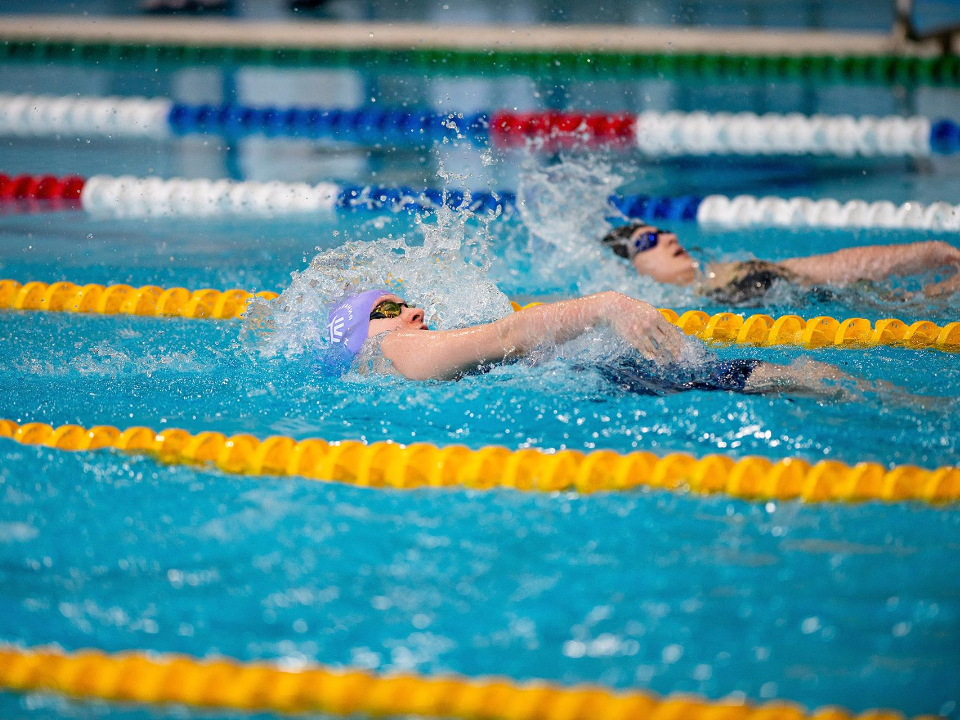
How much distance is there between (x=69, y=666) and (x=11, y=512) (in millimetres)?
596

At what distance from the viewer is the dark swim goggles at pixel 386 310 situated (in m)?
2.87

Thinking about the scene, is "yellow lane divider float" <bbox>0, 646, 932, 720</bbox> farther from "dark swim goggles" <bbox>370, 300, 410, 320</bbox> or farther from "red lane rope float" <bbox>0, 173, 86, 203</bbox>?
"red lane rope float" <bbox>0, 173, 86, 203</bbox>

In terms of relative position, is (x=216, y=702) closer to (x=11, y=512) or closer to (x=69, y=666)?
(x=69, y=666)

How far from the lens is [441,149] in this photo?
19.6 ft

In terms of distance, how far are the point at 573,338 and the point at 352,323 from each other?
62cm

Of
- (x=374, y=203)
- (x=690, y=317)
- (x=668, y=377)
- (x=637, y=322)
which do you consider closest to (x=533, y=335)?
(x=637, y=322)

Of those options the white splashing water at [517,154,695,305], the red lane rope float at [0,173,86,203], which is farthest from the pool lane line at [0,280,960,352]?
the red lane rope float at [0,173,86,203]

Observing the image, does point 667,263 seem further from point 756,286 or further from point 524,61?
point 524,61

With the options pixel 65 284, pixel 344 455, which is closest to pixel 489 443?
pixel 344 455

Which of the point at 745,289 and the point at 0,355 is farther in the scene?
the point at 745,289

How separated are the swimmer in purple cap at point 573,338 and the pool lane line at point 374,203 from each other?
1813mm

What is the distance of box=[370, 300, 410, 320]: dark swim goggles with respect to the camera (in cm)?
287

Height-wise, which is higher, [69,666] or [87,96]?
[87,96]

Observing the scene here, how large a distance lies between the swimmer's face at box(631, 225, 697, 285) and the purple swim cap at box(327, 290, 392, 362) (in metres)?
1.25
